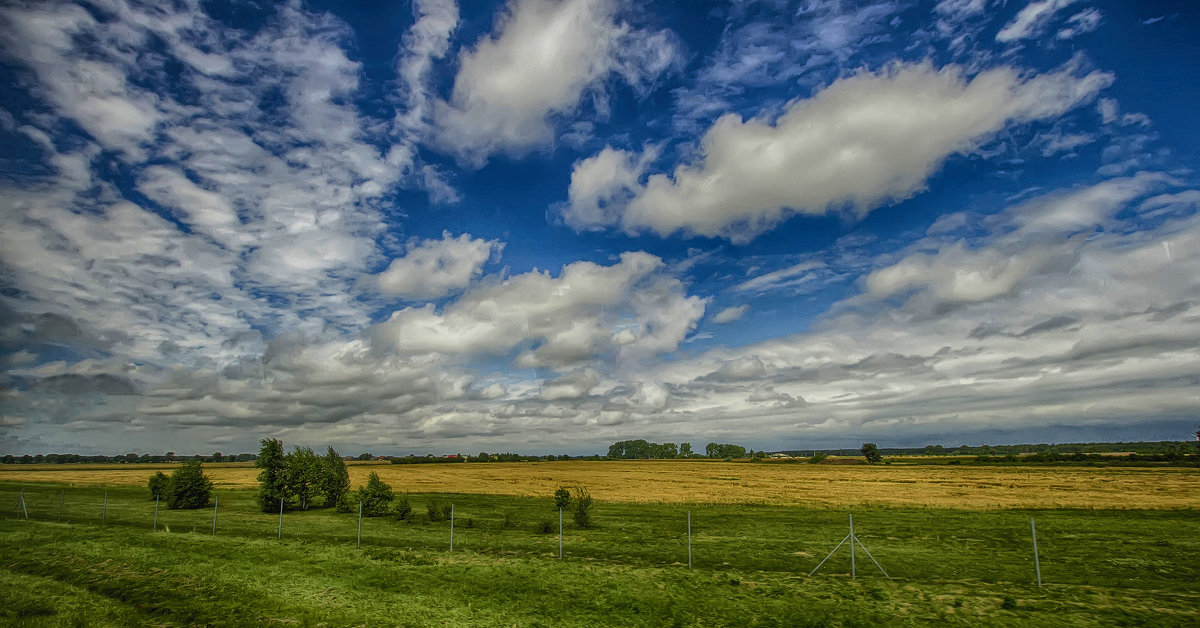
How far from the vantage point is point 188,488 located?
158 feet

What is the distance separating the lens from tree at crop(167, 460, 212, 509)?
156ft

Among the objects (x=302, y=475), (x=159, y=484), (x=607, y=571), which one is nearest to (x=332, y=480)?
(x=302, y=475)

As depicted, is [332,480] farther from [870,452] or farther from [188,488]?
[870,452]

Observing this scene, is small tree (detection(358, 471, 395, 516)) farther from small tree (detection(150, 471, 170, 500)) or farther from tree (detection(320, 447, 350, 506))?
small tree (detection(150, 471, 170, 500))

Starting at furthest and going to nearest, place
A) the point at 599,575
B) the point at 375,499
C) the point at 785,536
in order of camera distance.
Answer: the point at 375,499 < the point at 785,536 < the point at 599,575

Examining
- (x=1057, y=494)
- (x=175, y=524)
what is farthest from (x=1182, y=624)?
(x=1057, y=494)

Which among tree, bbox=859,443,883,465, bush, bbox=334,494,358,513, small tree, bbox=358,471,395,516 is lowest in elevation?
tree, bbox=859,443,883,465

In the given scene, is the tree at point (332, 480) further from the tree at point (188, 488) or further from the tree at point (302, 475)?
the tree at point (188, 488)

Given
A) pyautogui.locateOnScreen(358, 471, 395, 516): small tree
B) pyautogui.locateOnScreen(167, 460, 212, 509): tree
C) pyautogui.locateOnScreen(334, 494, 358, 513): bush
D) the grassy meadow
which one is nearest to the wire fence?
the grassy meadow

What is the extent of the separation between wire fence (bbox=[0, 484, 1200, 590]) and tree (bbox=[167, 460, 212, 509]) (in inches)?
63.0

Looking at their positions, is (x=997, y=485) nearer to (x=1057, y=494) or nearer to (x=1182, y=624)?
(x=1057, y=494)

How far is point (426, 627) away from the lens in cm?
1492

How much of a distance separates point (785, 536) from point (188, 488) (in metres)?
49.1

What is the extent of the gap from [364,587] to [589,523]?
18440 mm
